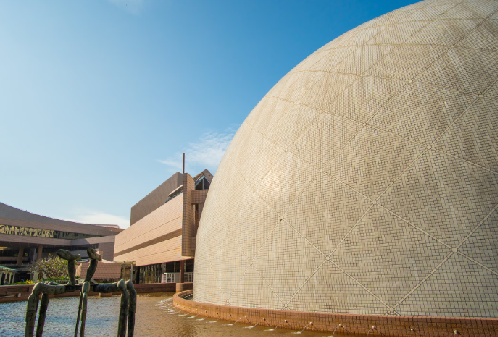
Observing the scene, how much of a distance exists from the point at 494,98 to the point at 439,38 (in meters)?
3.16

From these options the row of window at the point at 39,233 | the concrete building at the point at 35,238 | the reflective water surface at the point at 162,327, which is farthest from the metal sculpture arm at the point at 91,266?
the row of window at the point at 39,233

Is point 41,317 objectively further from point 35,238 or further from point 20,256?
point 20,256

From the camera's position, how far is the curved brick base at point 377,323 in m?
6.11

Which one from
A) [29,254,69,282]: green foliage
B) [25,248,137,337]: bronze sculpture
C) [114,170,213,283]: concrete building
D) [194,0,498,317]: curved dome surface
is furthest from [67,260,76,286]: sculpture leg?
[29,254,69,282]: green foliage

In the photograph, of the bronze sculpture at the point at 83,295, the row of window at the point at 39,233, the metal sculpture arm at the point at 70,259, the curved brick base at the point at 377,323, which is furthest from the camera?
the row of window at the point at 39,233

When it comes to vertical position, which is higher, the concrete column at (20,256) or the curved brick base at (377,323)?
the concrete column at (20,256)

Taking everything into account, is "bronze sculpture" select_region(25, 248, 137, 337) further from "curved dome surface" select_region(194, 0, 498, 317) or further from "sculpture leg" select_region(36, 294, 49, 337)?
"curved dome surface" select_region(194, 0, 498, 317)

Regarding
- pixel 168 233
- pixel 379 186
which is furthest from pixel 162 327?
pixel 168 233

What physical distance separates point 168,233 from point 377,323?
25.5 metres

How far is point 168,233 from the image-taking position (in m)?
29.8

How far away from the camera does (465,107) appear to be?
829 centimetres

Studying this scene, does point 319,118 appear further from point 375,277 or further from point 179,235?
point 179,235

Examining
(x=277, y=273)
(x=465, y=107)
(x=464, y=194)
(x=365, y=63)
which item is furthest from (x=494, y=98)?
(x=277, y=273)

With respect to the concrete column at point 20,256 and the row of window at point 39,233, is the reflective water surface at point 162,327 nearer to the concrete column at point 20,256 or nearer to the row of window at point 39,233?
the row of window at point 39,233
